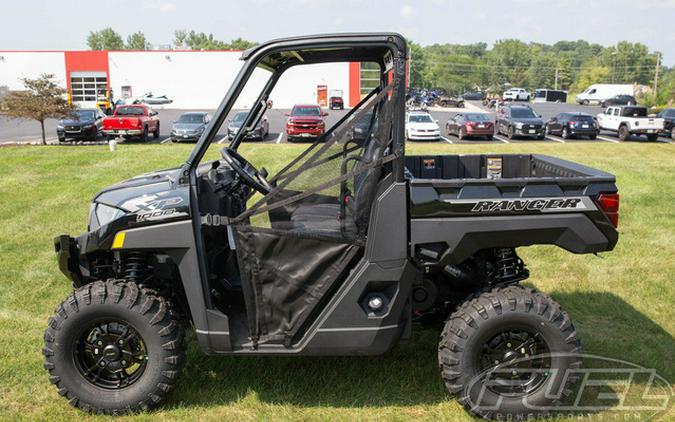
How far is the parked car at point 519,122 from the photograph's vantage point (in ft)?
93.6

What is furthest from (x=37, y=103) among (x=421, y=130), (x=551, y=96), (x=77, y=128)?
(x=551, y=96)

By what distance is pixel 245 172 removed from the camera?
4176mm

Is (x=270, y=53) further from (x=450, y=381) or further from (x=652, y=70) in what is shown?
(x=652, y=70)

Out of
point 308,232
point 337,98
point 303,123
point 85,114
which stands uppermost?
point 337,98

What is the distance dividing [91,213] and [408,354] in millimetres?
2547

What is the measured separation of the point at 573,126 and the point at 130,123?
2002 centimetres

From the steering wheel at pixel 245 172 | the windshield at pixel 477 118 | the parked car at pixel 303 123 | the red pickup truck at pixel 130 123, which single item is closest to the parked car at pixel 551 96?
the windshield at pixel 477 118

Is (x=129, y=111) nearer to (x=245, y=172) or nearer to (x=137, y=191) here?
(x=137, y=191)

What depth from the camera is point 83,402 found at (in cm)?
384

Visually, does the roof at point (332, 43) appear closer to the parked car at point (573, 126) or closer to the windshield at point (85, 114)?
the windshield at point (85, 114)

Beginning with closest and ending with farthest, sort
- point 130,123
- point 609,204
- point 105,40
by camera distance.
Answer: point 609,204 → point 130,123 → point 105,40

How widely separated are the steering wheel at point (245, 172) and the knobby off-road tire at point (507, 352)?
1531 mm

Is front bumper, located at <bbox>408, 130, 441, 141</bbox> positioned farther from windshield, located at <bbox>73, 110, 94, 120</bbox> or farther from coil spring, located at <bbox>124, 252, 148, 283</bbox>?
coil spring, located at <bbox>124, 252, 148, 283</bbox>

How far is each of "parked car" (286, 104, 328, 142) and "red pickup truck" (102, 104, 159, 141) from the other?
6.18 m
